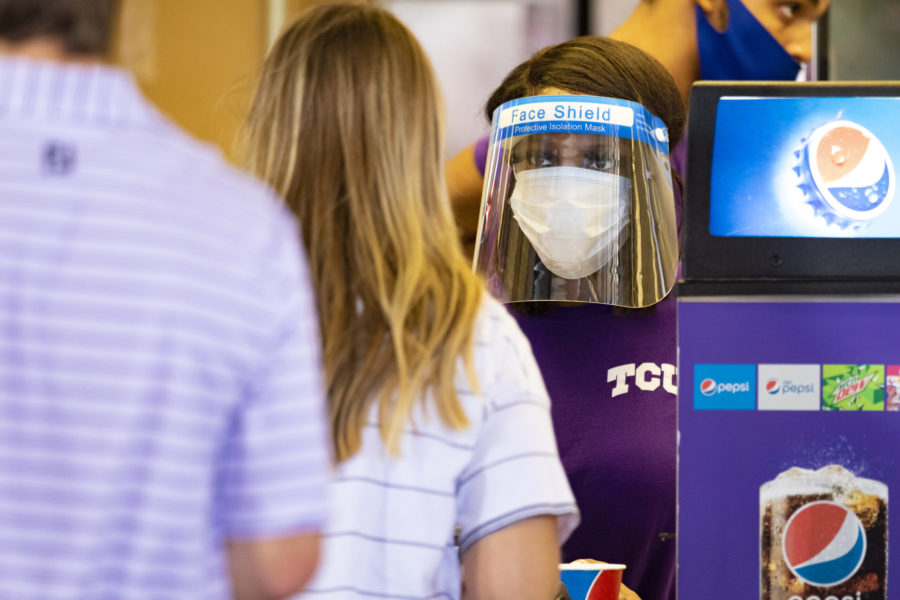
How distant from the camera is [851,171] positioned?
1.44m

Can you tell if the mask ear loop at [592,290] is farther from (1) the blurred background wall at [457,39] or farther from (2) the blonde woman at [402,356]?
(1) the blurred background wall at [457,39]

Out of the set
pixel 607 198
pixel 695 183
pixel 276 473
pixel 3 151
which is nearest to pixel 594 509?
pixel 607 198

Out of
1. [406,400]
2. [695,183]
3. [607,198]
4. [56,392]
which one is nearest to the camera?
[56,392]

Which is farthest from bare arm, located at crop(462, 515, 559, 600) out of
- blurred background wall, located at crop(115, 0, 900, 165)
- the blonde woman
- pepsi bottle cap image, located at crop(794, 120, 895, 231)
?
blurred background wall, located at crop(115, 0, 900, 165)

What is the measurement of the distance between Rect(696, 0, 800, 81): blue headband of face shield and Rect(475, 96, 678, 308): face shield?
2.93 ft

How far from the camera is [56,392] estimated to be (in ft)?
2.56

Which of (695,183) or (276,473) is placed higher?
(695,183)

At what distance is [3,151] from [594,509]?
1477mm

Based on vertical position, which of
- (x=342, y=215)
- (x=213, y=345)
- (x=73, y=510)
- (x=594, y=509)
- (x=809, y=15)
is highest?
(x=809, y=15)

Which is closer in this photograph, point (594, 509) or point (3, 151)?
point (3, 151)

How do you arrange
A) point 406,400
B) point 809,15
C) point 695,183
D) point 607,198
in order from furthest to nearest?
point 809,15
point 607,198
point 695,183
point 406,400

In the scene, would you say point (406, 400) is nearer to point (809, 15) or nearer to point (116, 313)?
point (116, 313)

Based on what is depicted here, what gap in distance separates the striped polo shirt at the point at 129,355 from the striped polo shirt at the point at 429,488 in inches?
14.0

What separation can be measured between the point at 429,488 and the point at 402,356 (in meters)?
0.15
